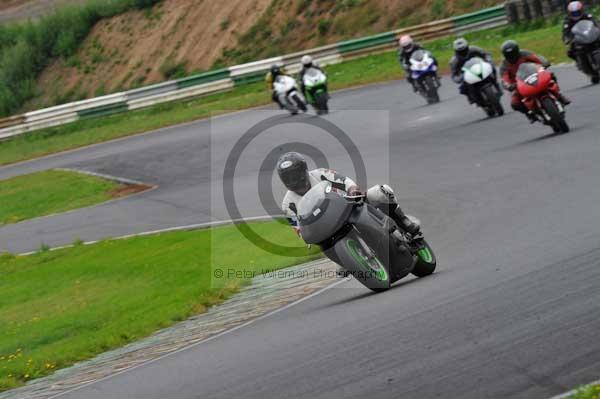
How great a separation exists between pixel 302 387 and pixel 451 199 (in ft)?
27.2

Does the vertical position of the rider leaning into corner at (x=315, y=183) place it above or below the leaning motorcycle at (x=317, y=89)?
below

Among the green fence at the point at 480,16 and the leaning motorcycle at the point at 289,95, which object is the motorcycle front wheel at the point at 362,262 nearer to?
the leaning motorcycle at the point at 289,95

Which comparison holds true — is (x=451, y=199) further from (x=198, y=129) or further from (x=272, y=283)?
(x=198, y=129)

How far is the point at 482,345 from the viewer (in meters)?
7.11

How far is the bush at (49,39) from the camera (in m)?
54.0

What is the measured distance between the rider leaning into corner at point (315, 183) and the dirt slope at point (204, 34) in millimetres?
32009

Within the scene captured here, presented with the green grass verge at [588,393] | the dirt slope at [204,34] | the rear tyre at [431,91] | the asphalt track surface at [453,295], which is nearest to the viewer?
the green grass verge at [588,393]

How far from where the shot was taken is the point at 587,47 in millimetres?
21484

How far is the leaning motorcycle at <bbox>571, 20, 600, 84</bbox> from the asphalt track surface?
12.6 inches

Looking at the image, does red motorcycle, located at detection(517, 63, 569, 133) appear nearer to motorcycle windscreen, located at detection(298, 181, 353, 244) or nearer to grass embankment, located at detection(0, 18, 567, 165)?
motorcycle windscreen, located at detection(298, 181, 353, 244)

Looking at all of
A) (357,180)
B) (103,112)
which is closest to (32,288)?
(357,180)

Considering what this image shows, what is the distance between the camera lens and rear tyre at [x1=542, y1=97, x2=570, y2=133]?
55.9 ft

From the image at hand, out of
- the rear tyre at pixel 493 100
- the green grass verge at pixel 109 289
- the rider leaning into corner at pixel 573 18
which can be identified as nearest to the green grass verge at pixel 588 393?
the green grass verge at pixel 109 289

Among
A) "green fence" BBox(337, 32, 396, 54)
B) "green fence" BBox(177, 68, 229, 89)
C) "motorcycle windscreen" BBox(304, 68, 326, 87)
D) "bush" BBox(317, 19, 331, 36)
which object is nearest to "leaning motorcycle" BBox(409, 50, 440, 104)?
"motorcycle windscreen" BBox(304, 68, 326, 87)
